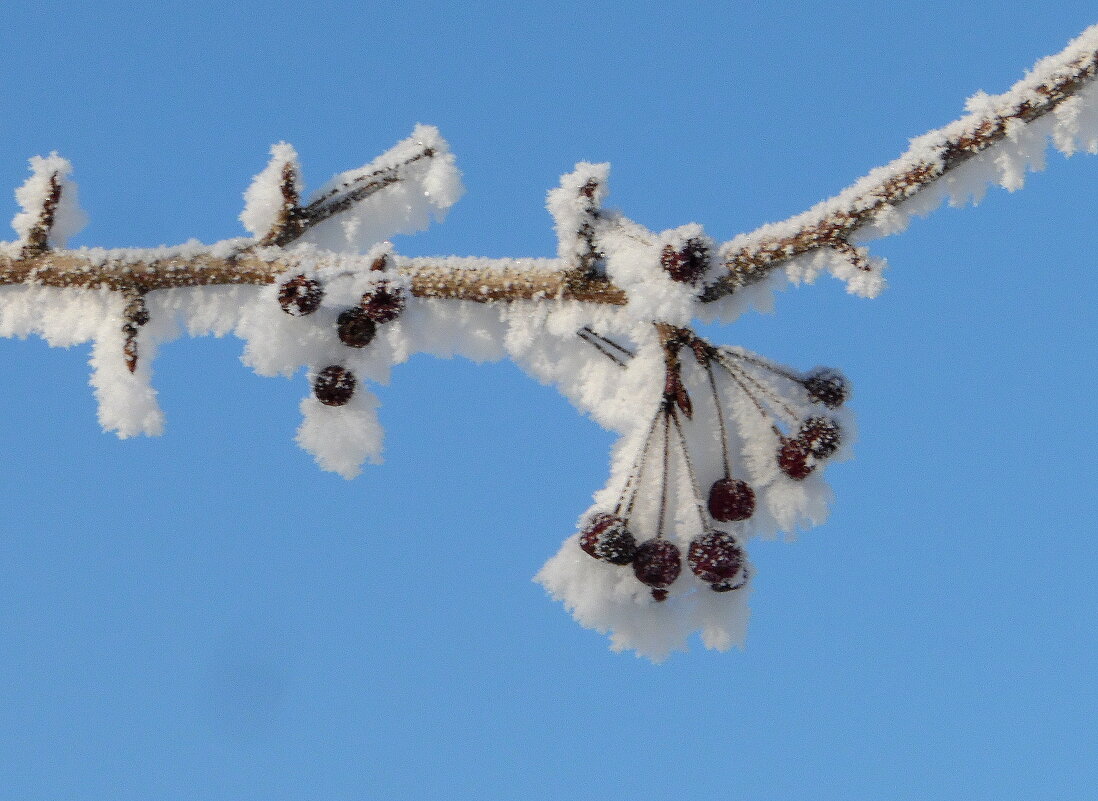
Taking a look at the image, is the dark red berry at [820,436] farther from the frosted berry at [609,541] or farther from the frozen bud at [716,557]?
the frosted berry at [609,541]

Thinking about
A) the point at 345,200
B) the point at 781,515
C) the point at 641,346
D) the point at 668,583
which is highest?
the point at 345,200

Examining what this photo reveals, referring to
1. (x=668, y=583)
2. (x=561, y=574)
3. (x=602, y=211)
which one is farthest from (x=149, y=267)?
(x=668, y=583)

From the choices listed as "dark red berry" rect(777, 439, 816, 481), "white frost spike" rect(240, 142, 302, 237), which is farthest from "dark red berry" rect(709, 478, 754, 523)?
"white frost spike" rect(240, 142, 302, 237)

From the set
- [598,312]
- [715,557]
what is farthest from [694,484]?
[598,312]

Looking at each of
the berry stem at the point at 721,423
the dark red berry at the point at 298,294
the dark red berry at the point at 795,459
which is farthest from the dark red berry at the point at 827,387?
the dark red berry at the point at 298,294

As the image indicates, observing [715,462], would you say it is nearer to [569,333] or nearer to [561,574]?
[561,574]

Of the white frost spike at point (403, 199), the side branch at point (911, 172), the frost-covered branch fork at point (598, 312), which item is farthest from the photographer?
the white frost spike at point (403, 199)

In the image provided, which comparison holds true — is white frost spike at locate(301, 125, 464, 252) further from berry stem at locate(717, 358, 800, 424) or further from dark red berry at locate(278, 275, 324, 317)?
berry stem at locate(717, 358, 800, 424)
